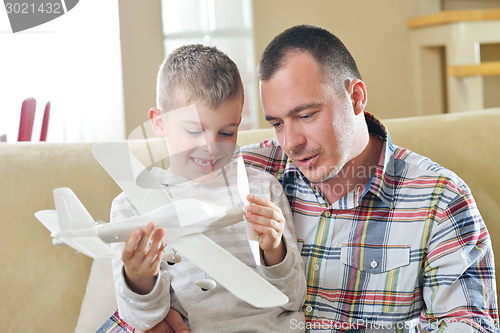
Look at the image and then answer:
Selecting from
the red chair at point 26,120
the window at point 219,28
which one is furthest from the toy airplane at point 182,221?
the window at point 219,28

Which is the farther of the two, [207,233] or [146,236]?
[207,233]

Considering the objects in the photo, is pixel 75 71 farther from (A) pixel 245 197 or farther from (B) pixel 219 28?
(A) pixel 245 197

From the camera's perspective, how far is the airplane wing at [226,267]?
52 centimetres

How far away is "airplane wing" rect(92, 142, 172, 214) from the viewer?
1.69 feet

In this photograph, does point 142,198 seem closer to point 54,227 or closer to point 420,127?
point 54,227

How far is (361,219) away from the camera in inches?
33.7

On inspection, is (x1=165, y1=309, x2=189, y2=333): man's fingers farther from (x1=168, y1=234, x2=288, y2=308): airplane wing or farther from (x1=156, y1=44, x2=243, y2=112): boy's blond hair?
(x1=156, y1=44, x2=243, y2=112): boy's blond hair

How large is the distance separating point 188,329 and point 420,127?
743mm

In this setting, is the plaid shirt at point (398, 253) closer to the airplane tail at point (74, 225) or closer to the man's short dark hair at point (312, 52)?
the man's short dark hair at point (312, 52)

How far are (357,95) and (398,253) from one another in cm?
31

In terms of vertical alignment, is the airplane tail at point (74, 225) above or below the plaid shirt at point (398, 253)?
above

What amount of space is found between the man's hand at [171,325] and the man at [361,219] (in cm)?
26

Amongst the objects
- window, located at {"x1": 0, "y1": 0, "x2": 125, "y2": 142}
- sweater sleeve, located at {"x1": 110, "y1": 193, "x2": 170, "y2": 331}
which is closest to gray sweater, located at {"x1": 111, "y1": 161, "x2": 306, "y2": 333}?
sweater sleeve, located at {"x1": 110, "y1": 193, "x2": 170, "y2": 331}

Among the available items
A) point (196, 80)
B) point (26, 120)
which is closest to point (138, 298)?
point (196, 80)
